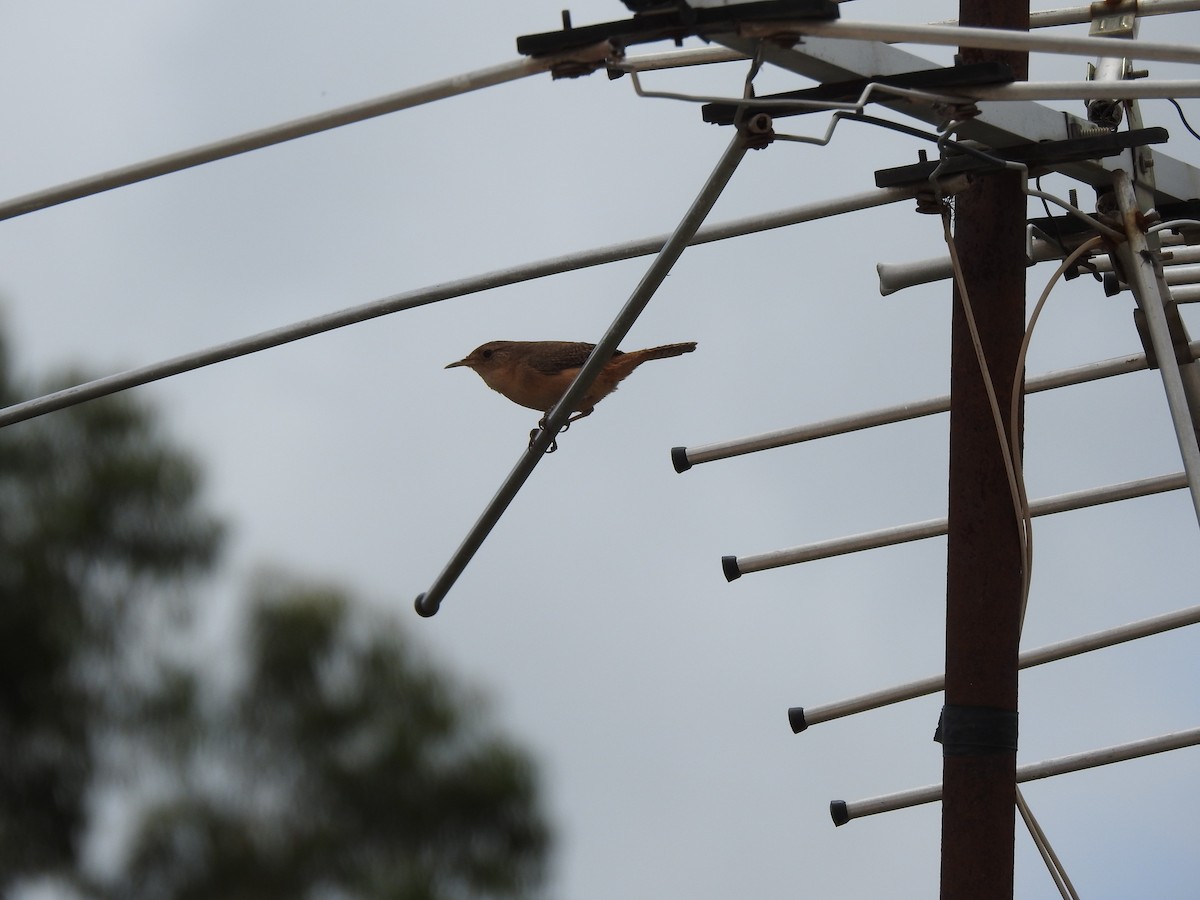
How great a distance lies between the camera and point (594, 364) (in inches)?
134

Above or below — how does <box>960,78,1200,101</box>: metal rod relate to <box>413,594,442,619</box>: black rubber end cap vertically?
above

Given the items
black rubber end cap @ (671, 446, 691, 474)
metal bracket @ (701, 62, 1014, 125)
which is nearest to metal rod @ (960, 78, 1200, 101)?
metal bracket @ (701, 62, 1014, 125)

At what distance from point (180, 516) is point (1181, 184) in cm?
741

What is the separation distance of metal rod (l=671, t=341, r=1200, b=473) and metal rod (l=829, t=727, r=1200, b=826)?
3.95ft

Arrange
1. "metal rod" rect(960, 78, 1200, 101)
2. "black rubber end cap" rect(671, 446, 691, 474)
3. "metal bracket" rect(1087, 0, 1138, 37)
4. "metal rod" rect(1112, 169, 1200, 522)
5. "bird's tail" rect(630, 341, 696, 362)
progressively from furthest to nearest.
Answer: "bird's tail" rect(630, 341, 696, 362)
"black rubber end cap" rect(671, 446, 691, 474)
"metal bracket" rect(1087, 0, 1138, 37)
"metal rod" rect(1112, 169, 1200, 522)
"metal rod" rect(960, 78, 1200, 101)

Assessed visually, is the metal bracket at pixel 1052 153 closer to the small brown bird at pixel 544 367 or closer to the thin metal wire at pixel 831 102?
the thin metal wire at pixel 831 102

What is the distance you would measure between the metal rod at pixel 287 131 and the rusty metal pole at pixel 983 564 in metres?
1.30

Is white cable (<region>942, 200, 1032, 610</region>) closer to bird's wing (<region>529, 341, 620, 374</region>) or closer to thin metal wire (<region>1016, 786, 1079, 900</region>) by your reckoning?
thin metal wire (<region>1016, 786, 1079, 900</region>)

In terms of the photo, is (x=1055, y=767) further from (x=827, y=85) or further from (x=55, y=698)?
(x=55, y=698)

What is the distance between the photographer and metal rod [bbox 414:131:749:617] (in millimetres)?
3049

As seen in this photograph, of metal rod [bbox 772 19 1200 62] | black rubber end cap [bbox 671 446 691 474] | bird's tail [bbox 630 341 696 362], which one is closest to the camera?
metal rod [bbox 772 19 1200 62]

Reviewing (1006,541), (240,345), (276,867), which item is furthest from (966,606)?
(276,867)

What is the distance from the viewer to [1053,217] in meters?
4.02

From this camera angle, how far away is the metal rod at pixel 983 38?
8.87 feet
